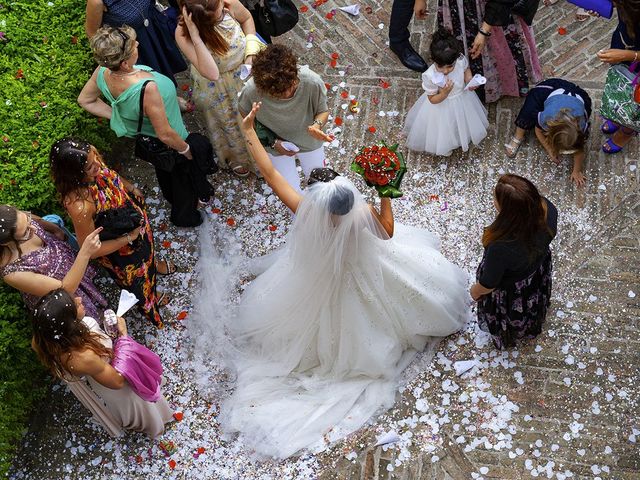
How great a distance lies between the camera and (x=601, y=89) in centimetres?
644

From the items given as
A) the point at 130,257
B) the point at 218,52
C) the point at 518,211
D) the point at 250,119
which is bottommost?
the point at 130,257

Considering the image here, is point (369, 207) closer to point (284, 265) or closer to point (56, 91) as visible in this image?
point (284, 265)

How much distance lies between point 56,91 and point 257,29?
1.77 m

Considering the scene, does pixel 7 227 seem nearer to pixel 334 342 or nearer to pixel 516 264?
pixel 334 342

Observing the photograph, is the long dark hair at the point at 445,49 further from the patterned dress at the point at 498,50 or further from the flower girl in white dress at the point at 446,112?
the patterned dress at the point at 498,50

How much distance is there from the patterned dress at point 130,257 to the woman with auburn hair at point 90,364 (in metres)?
0.55

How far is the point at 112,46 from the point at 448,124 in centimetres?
289

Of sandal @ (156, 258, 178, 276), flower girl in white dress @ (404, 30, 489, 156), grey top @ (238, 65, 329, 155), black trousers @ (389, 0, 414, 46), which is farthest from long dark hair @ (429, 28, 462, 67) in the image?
sandal @ (156, 258, 178, 276)

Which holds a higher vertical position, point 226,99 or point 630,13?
point 630,13

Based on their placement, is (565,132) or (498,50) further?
(498,50)

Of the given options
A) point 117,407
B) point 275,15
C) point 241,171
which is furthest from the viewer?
point 241,171

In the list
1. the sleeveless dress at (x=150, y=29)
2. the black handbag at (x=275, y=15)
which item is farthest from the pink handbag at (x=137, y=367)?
the black handbag at (x=275, y=15)

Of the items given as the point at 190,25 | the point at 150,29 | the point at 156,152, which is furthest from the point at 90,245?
the point at 150,29

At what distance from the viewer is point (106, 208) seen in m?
4.67
